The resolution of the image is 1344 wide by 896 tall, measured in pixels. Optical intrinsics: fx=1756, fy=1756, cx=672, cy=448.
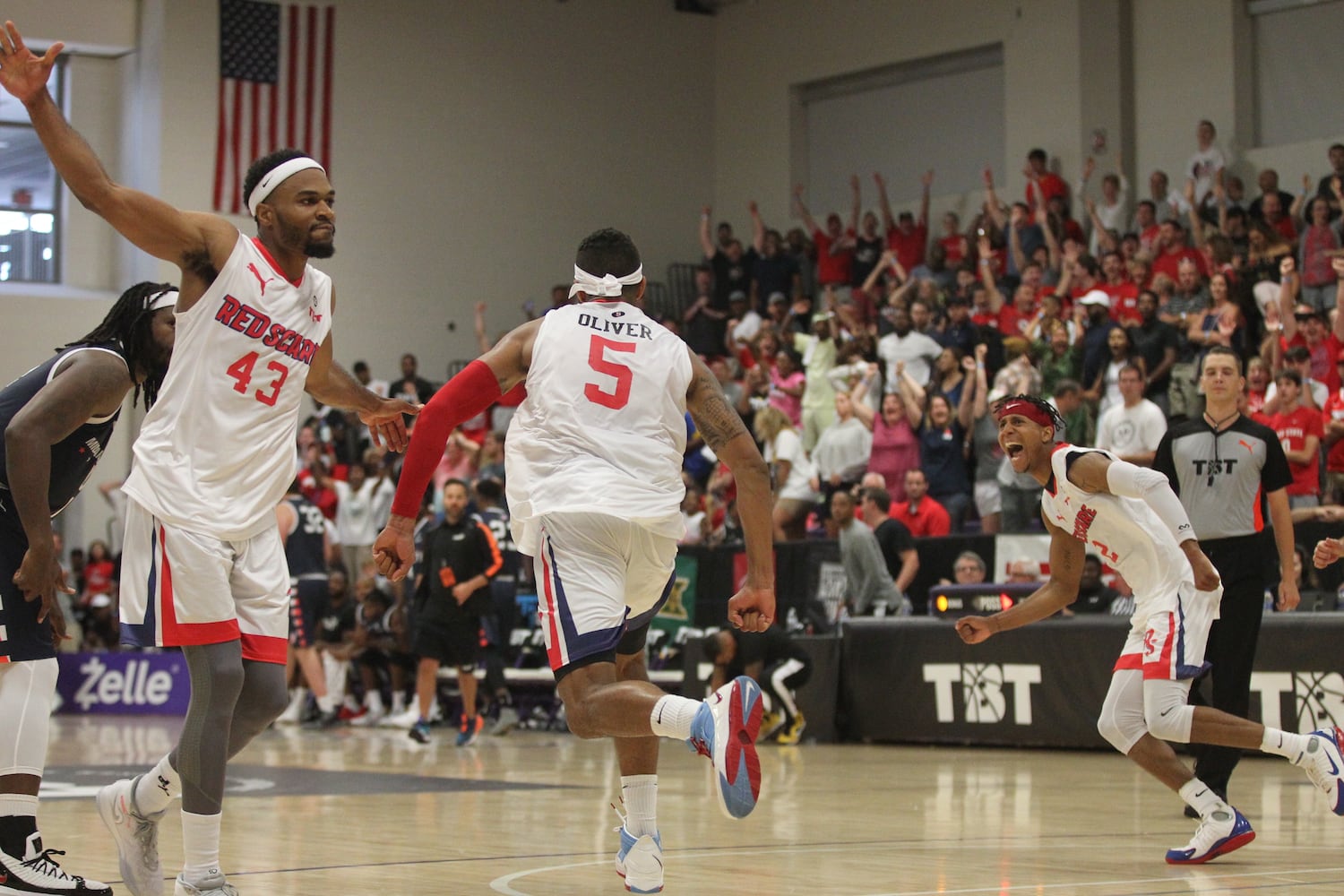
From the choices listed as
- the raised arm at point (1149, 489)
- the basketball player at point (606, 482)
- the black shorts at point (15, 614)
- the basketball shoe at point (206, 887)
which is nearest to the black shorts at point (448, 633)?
the raised arm at point (1149, 489)

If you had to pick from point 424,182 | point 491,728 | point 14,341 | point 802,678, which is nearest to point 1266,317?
point 802,678

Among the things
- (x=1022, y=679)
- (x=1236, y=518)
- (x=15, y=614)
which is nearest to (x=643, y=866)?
(x=15, y=614)

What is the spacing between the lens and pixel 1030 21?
23.1 meters

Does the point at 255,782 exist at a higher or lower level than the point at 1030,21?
lower

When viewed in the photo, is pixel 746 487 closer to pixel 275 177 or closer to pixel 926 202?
pixel 275 177

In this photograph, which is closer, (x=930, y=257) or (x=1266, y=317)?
(x=1266, y=317)

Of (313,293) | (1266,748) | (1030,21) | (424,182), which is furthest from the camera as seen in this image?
(424,182)

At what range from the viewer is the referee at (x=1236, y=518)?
7977 millimetres

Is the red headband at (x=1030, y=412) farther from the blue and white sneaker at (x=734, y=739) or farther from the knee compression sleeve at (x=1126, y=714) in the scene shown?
the blue and white sneaker at (x=734, y=739)

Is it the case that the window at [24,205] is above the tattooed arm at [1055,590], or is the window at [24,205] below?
above

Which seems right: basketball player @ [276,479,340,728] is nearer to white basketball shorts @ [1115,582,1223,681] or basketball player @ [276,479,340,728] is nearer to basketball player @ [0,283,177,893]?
white basketball shorts @ [1115,582,1223,681]

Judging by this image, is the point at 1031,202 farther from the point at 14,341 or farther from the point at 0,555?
the point at 0,555

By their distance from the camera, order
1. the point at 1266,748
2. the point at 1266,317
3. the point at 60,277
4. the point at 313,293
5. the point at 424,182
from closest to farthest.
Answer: the point at 313,293 → the point at 1266,748 → the point at 1266,317 → the point at 60,277 → the point at 424,182

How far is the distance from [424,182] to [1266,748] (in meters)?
21.2
